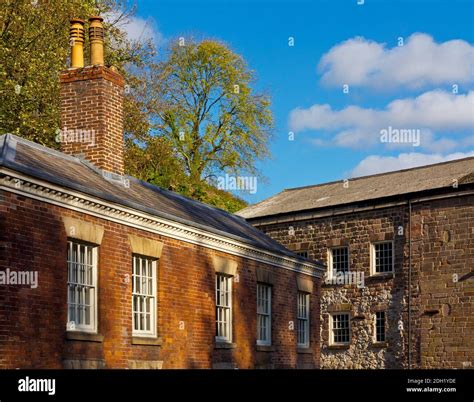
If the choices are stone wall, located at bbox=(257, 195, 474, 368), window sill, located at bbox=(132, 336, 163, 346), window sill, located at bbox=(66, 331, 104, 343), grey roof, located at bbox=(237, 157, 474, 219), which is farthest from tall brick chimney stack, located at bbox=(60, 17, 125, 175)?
stone wall, located at bbox=(257, 195, 474, 368)

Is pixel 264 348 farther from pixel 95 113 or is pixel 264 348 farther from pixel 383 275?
pixel 383 275

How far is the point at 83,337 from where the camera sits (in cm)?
1582

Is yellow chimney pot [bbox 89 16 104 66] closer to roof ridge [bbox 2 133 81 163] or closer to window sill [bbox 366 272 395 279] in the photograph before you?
roof ridge [bbox 2 133 81 163]

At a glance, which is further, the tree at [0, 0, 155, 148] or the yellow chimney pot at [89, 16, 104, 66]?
the tree at [0, 0, 155, 148]

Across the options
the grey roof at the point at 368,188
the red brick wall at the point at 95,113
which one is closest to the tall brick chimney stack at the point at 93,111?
the red brick wall at the point at 95,113

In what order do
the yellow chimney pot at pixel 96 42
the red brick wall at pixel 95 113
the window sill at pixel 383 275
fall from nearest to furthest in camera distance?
the red brick wall at pixel 95 113
the yellow chimney pot at pixel 96 42
the window sill at pixel 383 275

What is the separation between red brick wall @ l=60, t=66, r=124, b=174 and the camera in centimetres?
1962

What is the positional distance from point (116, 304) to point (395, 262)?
20719 millimetres

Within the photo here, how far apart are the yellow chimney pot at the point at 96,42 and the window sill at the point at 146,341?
6557mm

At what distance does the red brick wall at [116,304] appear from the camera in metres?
14.4

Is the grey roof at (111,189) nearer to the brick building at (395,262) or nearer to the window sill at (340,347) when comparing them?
the brick building at (395,262)

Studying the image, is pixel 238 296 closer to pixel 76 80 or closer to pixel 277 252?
pixel 277 252

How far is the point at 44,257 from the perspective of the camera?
1508cm
